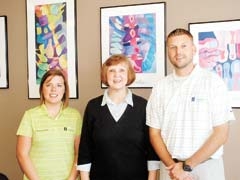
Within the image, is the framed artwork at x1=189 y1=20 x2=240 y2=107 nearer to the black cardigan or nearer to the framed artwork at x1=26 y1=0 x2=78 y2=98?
the black cardigan

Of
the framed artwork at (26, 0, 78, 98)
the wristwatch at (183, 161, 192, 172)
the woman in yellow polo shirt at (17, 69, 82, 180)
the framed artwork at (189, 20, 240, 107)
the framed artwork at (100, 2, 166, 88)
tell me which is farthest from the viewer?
the framed artwork at (26, 0, 78, 98)

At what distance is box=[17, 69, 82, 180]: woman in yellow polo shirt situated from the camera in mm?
2303

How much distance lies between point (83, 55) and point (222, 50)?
118 cm

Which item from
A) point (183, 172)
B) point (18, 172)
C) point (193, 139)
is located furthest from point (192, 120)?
point (18, 172)

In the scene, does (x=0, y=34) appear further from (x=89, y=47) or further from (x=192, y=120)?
(x=192, y=120)

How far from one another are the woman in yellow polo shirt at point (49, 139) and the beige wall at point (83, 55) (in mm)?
576

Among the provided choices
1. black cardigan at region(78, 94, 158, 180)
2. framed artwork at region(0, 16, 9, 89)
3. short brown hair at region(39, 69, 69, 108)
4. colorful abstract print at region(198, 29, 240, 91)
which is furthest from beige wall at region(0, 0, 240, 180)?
black cardigan at region(78, 94, 158, 180)

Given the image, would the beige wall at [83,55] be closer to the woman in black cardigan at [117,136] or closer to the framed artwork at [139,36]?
the framed artwork at [139,36]

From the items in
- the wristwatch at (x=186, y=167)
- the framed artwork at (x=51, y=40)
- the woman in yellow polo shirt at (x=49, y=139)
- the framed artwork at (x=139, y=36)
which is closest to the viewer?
the wristwatch at (x=186, y=167)

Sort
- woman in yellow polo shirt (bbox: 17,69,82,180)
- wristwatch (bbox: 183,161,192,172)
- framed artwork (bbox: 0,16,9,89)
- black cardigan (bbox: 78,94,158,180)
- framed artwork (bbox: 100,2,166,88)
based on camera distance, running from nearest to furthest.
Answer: wristwatch (bbox: 183,161,192,172) → black cardigan (bbox: 78,94,158,180) → woman in yellow polo shirt (bbox: 17,69,82,180) → framed artwork (bbox: 100,2,166,88) → framed artwork (bbox: 0,16,9,89)

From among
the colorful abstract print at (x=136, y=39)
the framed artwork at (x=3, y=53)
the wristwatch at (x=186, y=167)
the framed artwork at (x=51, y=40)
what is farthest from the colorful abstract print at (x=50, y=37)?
the wristwatch at (x=186, y=167)

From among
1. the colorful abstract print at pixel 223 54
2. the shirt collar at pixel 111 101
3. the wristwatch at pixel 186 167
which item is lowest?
the wristwatch at pixel 186 167

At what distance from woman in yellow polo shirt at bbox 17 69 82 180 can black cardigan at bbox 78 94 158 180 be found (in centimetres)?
14

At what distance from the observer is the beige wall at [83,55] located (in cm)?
254
